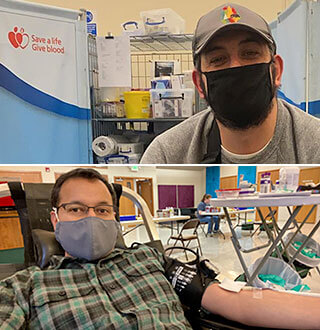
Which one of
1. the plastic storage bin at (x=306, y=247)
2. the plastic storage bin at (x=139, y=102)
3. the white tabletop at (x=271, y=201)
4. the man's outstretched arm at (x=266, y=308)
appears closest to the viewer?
the man's outstretched arm at (x=266, y=308)

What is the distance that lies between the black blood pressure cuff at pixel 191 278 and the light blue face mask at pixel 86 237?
237 mm

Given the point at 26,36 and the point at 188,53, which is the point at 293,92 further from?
the point at 26,36

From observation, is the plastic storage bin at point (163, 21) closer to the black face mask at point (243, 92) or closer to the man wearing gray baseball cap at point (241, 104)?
the man wearing gray baseball cap at point (241, 104)

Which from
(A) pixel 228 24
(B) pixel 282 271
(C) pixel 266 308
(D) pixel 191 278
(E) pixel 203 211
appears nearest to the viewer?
(A) pixel 228 24

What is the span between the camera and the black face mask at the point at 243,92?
29.6 inches

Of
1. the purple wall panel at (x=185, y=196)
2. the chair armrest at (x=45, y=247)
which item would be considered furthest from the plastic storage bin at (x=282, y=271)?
the chair armrest at (x=45, y=247)

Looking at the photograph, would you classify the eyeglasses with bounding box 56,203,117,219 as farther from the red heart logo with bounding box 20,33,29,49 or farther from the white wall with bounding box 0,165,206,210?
the red heart logo with bounding box 20,33,29,49

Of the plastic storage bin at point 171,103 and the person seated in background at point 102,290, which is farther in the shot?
the plastic storage bin at point 171,103

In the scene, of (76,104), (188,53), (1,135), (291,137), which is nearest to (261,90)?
(291,137)

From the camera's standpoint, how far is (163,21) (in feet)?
3.38

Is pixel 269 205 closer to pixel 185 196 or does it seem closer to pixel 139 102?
pixel 185 196

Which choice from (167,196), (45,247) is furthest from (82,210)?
(167,196)

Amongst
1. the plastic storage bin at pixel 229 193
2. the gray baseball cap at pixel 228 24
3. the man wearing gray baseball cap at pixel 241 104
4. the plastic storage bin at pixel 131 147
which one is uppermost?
the gray baseball cap at pixel 228 24

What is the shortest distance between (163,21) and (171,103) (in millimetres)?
260
